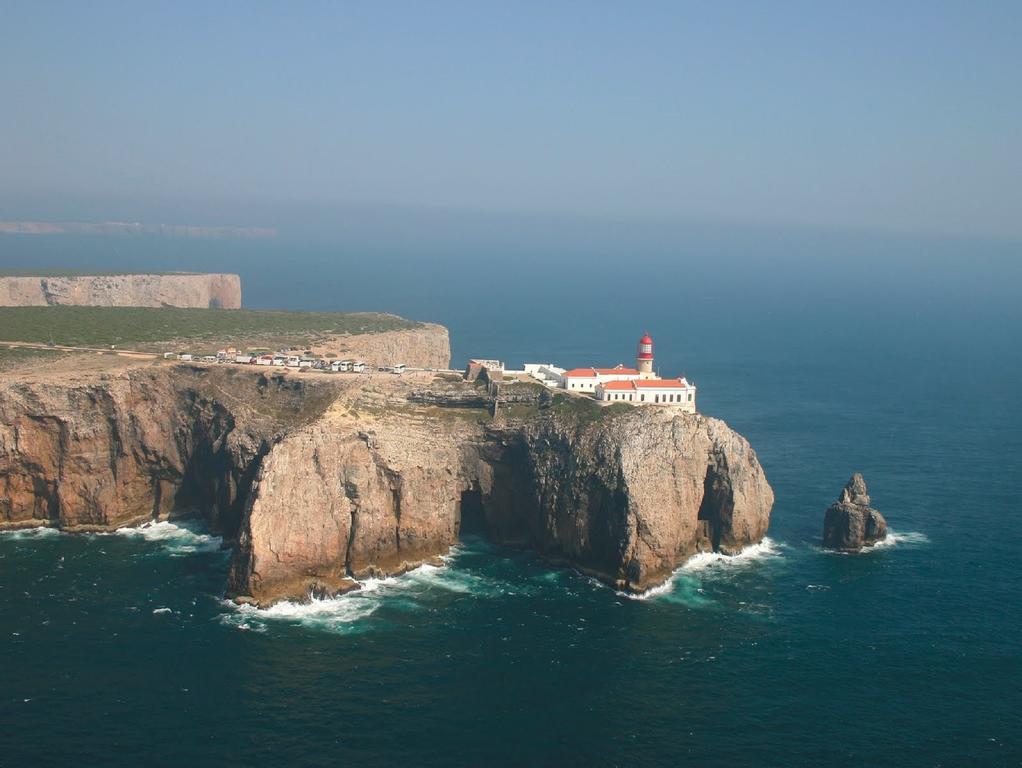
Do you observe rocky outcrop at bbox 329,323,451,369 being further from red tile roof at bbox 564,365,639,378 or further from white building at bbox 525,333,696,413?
white building at bbox 525,333,696,413

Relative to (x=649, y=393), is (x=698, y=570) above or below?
below

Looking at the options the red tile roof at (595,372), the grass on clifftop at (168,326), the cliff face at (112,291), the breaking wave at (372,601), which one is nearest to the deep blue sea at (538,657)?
the breaking wave at (372,601)

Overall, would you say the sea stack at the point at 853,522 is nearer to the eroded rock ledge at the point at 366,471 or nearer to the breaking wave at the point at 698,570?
the breaking wave at the point at 698,570

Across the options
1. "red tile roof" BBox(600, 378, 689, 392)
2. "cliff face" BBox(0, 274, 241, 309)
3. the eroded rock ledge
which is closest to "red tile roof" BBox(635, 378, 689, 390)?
"red tile roof" BBox(600, 378, 689, 392)

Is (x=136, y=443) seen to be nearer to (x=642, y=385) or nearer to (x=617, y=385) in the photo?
(x=617, y=385)

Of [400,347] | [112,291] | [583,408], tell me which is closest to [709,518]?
[583,408]

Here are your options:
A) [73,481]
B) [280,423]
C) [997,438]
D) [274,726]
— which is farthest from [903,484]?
[73,481]
